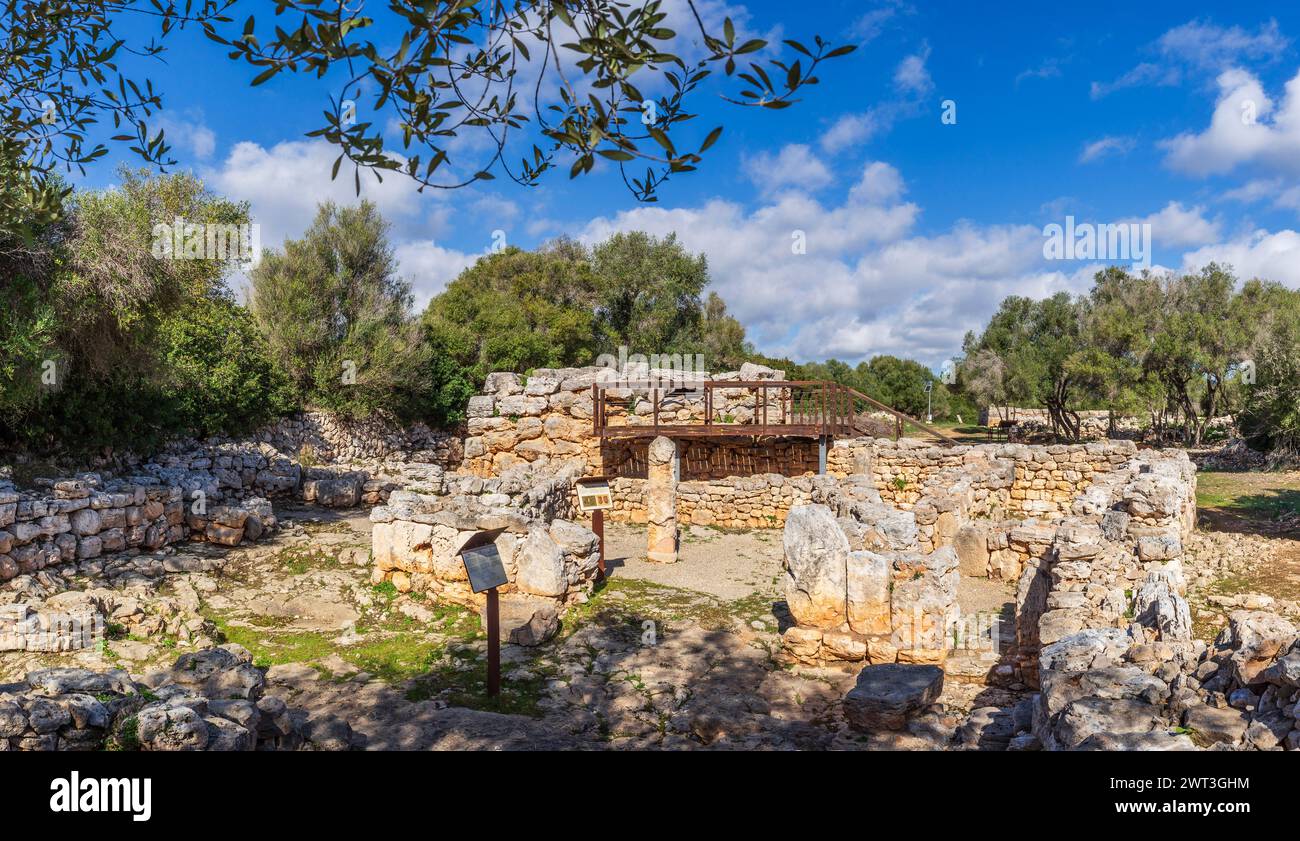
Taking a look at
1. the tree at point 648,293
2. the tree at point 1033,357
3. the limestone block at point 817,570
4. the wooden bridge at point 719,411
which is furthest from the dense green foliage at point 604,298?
the limestone block at point 817,570

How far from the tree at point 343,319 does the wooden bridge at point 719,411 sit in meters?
7.67

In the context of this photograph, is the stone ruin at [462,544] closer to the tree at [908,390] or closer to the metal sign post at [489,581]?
the metal sign post at [489,581]

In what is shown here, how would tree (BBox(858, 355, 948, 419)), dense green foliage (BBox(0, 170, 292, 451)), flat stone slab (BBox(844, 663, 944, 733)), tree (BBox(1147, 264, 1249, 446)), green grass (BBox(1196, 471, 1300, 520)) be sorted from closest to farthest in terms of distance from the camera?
flat stone slab (BBox(844, 663, 944, 733)) → dense green foliage (BBox(0, 170, 292, 451)) → green grass (BBox(1196, 471, 1300, 520)) → tree (BBox(1147, 264, 1249, 446)) → tree (BBox(858, 355, 948, 419))

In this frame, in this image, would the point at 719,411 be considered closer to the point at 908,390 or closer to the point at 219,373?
the point at 219,373

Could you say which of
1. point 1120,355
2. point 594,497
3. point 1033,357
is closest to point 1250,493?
point 1120,355

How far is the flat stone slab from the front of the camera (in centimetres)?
552

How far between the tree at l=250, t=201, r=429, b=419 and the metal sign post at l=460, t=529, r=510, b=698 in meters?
15.5

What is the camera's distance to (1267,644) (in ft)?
12.2

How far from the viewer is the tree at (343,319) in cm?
2034

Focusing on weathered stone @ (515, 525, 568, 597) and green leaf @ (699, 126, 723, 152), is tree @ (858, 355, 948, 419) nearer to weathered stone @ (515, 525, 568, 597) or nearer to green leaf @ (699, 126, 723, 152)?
weathered stone @ (515, 525, 568, 597)

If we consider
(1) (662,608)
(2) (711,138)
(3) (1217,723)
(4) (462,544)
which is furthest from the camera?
(1) (662,608)

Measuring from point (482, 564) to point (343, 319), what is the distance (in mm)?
17915

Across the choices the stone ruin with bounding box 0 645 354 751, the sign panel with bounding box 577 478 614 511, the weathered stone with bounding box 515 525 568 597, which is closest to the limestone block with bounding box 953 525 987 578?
the sign panel with bounding box 577 478 614 511

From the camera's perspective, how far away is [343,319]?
22.0 meters
